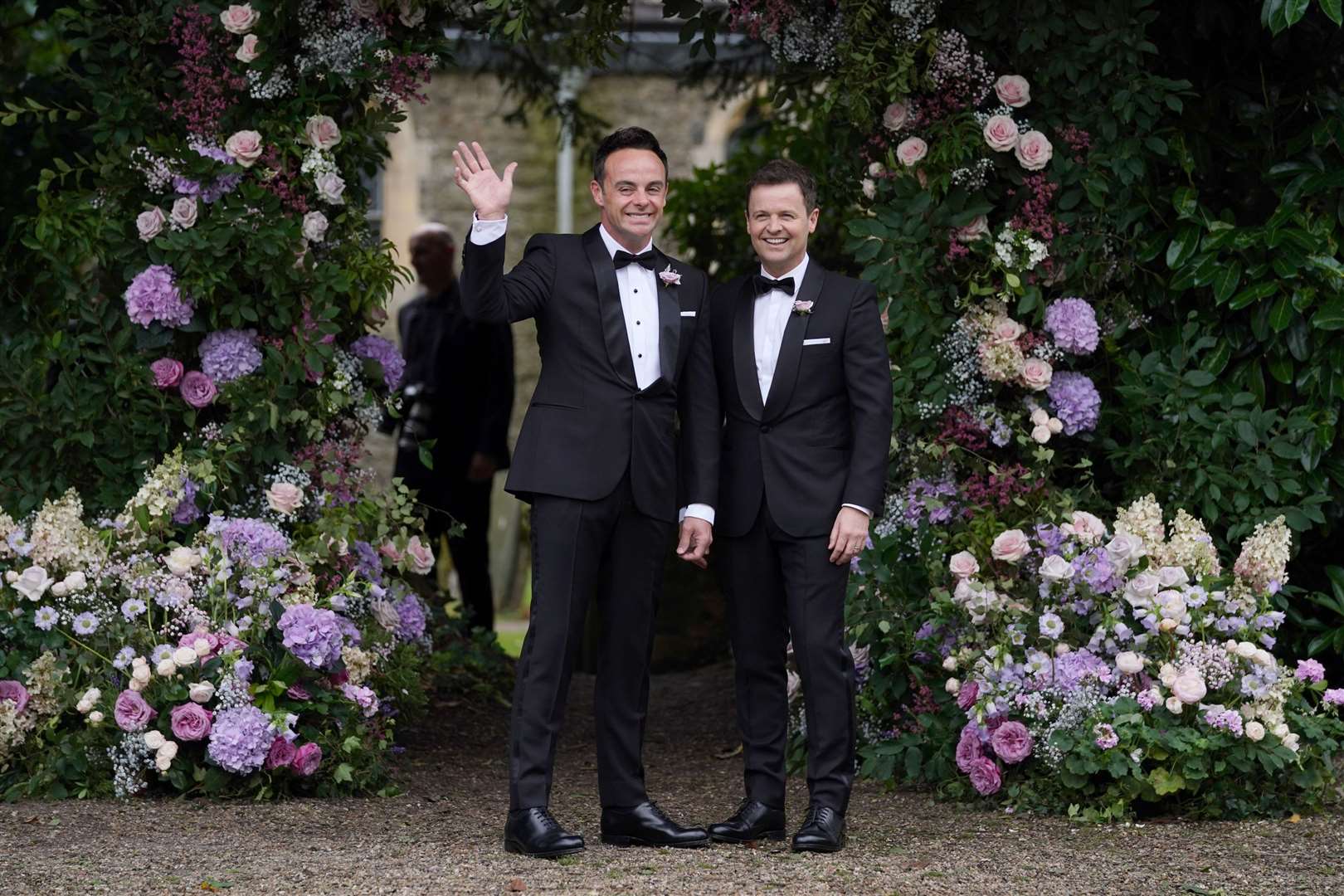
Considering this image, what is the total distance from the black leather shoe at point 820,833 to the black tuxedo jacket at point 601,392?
801mm

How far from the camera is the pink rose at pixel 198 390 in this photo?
5195 mm

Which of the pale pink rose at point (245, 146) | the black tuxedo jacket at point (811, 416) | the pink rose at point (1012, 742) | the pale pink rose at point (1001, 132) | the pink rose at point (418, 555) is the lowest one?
the pink rose at point (1012, 742)

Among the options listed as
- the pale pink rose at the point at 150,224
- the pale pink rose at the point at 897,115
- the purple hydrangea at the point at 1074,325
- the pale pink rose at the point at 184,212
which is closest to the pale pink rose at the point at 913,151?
the pale pink rose at the point at 897,115

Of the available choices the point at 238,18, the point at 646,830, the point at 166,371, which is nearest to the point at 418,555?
the point at 166,371

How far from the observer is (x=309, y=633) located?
15.5 ft

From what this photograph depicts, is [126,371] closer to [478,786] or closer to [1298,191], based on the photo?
[478,786]

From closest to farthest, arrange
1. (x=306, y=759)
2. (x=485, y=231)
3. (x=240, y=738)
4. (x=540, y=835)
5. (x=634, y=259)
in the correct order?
(x=485, y=231) < (x=540, y=835) < (x=634, y=259) < (x=240, y=738) < (x=306, y=759)

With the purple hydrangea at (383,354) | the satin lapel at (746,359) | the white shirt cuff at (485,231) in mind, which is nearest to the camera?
the white shirt cuff at (485,231)

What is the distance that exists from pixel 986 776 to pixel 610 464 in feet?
5.07

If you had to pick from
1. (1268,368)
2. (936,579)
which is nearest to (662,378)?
(936,579)

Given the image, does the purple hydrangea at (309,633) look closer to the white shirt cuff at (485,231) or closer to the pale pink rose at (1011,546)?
the white shirt cuff at (485,231)

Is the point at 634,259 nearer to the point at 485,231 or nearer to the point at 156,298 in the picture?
the point at 485,231

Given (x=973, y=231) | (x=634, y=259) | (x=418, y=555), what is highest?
(x=973, y=231)

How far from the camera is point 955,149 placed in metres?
5.06
